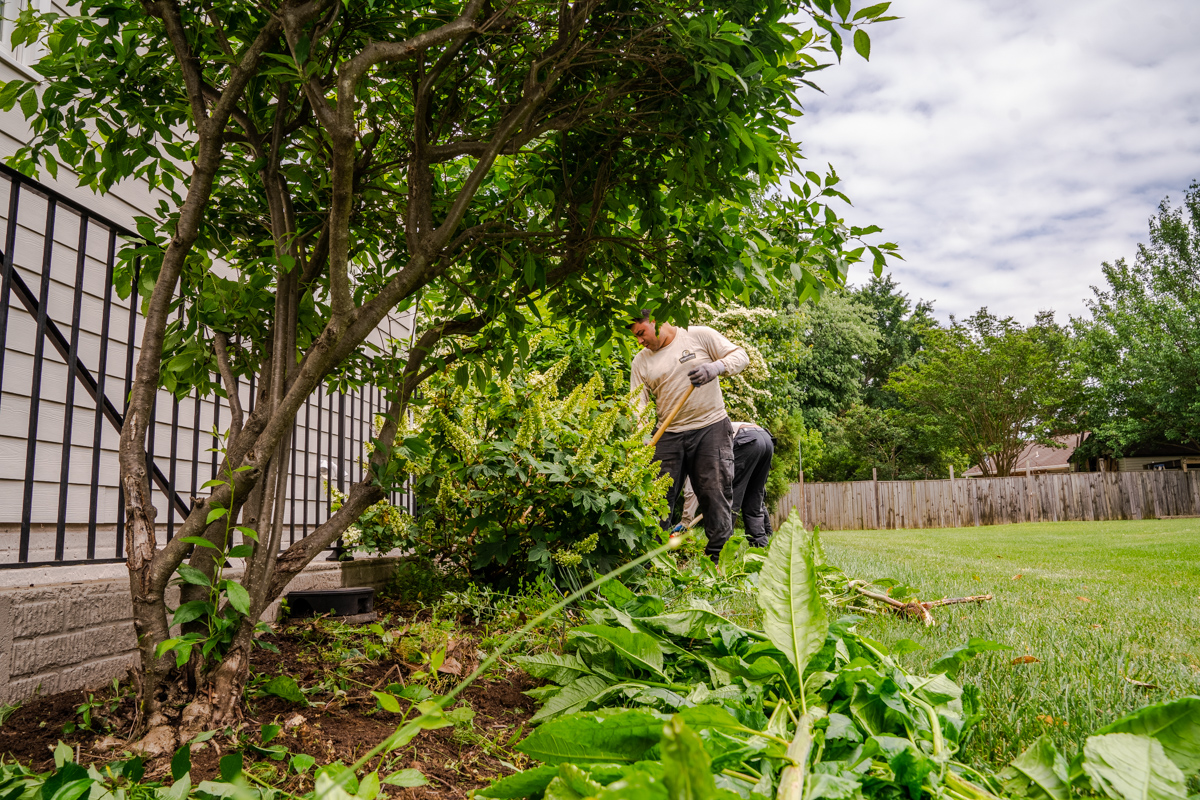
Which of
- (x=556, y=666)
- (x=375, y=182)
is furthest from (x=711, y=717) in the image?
(x=375, y=182)

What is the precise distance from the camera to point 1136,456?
119ft

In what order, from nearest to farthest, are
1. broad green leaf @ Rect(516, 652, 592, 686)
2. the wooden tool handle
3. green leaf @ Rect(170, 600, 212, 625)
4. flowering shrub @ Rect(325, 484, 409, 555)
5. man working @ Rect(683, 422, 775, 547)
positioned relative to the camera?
green leaf @ Rect(170, 600, 212, 625), broad green leaf @ Rect(516, 652, 592, 686), flowering shrub @ Rect(325, 484, 409, 555), the wooden tool handle, man working @ Rect(683, 422, 775, 547)

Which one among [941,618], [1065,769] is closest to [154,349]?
[1065,769]

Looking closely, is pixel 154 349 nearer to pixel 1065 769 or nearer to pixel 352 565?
pixel 1065 769

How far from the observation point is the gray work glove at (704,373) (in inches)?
193

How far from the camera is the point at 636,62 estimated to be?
177 centimetres

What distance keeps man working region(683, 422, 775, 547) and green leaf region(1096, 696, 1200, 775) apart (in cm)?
523

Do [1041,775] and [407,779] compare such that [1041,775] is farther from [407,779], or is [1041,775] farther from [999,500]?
[999,500]

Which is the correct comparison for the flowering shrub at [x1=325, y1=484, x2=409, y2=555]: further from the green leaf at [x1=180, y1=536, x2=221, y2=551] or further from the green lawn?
the green lawn

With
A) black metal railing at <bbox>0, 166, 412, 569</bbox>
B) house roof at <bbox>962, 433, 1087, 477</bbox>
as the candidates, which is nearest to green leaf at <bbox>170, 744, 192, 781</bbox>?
black metal railing at <bbox>0, 166, 412, 569</bbox>

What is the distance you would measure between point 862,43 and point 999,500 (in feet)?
86.4

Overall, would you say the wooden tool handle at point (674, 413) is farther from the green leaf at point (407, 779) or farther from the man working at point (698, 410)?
the green leaf at point (407, 779)

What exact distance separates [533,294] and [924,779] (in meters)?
1.92

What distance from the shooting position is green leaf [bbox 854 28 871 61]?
141 cm
